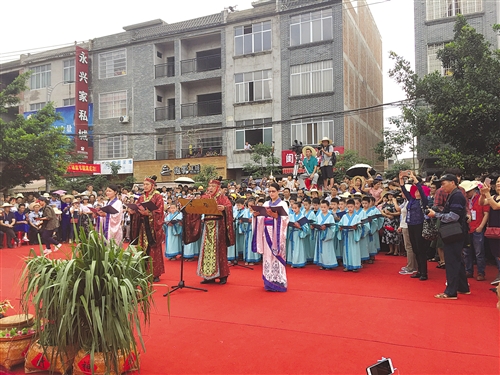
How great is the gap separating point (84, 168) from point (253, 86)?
11.7 metres

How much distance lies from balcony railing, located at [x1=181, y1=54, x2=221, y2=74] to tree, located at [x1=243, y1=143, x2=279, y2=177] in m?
8.04

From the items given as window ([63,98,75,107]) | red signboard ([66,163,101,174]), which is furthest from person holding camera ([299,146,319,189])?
window ([63,98,75,107])

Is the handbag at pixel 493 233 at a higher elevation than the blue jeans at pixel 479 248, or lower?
higher

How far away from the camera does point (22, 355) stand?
386cm

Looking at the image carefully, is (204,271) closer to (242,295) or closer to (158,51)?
(242,295)

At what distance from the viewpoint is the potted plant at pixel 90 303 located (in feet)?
10.7

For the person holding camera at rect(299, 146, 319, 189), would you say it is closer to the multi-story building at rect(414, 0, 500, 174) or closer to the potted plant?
the multi-story building at rect(414, 0, 500, 174)

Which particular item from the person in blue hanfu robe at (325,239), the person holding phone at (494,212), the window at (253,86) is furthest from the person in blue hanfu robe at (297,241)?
the window at (253,86)

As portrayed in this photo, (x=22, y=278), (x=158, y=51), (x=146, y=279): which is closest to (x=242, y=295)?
(x=146, y=279)

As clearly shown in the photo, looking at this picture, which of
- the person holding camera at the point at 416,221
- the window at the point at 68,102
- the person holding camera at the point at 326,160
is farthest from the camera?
the window at the point at 68,102

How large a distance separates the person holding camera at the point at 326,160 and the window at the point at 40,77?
2427 cm

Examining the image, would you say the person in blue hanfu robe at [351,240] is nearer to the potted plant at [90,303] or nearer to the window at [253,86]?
the potted plant at [90,303]

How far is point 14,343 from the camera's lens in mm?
3818

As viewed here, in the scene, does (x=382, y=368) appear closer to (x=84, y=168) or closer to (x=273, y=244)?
(x=273, y=244)
